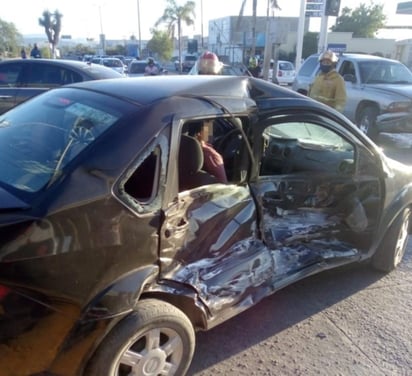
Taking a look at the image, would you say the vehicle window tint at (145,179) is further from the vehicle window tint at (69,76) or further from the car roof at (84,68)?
the vehicle window tint at (69,76)

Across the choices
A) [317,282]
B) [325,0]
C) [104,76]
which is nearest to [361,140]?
[317,282]

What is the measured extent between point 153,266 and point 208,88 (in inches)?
44.9

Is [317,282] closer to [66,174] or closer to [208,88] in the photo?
[208,88]

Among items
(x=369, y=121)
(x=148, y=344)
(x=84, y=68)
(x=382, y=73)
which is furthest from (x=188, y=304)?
(x=382, y=73)

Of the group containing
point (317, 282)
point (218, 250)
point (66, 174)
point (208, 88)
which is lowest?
point (317, 282)

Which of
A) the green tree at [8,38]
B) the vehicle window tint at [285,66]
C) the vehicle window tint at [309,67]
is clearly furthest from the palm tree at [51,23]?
the vehicle window tint at [309,67]

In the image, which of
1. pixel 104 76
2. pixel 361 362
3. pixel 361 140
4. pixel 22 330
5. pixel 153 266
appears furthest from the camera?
pixel 104 76

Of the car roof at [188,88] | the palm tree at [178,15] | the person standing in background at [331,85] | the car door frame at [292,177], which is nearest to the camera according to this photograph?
the car roof at [188,88]

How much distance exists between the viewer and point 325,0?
15016 millimetres

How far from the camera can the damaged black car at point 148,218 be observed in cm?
183

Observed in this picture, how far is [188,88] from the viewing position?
253cm

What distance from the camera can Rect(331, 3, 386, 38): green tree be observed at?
5156 centimetres

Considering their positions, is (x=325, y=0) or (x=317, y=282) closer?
(x=317, y=282)

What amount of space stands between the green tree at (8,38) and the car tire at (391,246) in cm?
5483
